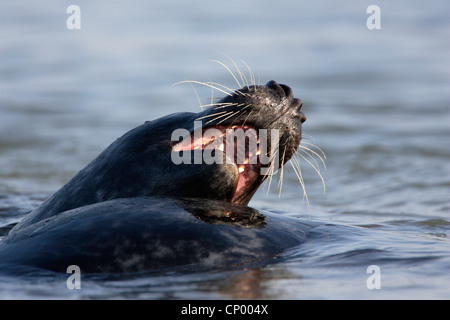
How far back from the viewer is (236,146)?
505 cm

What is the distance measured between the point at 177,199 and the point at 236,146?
0.56m

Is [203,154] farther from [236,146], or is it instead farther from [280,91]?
[280,91]

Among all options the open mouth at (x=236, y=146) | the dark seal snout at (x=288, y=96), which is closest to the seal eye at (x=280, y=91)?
the dark seal snout at (x=288, y=96)

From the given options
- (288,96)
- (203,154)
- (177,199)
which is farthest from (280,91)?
(177,199)

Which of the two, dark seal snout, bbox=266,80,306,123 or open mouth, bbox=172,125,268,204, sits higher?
dark seal snout, bbox=266,80,306,123

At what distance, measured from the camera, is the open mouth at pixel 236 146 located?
4.95 metres

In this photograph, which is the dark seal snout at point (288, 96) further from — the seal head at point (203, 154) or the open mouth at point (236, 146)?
the open mouth at point (236, 146)

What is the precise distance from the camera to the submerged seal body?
4.32 m

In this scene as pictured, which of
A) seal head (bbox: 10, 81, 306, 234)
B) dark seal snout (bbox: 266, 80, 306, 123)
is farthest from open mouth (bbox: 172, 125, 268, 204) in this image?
dark seal snout (bbox: 266, 80, 306, 123)

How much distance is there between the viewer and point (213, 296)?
157 inches

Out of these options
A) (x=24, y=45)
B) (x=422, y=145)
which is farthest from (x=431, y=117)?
(x=24, y=45)

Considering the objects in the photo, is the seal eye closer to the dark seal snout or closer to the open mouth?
the dark seal snout

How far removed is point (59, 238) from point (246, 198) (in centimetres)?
139

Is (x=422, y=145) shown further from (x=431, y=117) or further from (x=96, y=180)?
(x=96, y=180)
